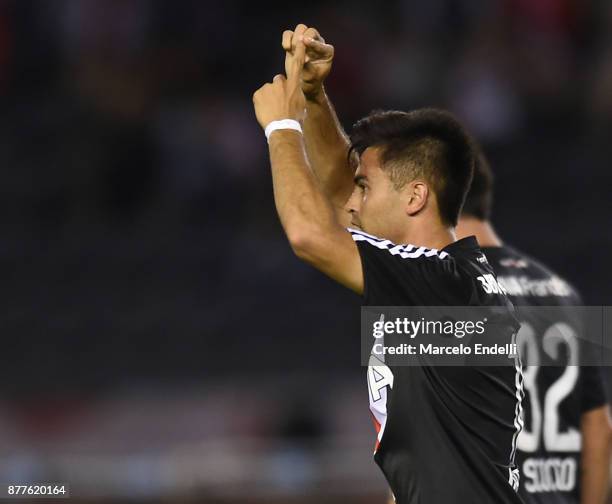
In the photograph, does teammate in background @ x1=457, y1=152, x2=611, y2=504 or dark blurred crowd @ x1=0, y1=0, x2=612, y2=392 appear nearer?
teammate in background @ x1=457, y1=152, x2=611, y2=504

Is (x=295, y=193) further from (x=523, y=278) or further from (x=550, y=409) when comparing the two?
(x=550, y=409)

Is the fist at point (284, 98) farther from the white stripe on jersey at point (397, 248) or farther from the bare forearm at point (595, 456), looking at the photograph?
the bare forearm at point (595, 456)

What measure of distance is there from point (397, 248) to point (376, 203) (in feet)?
0.82

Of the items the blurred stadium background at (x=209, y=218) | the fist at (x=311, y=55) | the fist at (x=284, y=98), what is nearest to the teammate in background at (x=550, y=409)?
the fist at (x=311, y=55)

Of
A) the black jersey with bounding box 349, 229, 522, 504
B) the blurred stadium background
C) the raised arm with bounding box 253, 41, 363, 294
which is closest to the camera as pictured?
the raised arm with bounding box 253, 41, 363, 294

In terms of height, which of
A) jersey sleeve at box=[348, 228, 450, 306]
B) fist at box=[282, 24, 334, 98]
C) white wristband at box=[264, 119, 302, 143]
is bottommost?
jersey sleeve at box=[348, 228, 450, 306]

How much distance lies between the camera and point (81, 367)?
8445 mm

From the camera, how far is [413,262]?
11.2 feet

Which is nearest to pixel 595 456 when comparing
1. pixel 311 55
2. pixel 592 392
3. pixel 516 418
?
pixel 592 392

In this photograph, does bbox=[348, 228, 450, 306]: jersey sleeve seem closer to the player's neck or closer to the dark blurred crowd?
the player's neck

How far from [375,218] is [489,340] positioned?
0.48m

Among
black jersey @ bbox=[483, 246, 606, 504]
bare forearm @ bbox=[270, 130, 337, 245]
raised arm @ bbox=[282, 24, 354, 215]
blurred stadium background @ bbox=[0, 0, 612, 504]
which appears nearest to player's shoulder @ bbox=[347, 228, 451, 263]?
bare forearm @ bbox=[270, 130, 337, 245]

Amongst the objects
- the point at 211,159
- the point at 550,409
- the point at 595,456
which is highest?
the point at 211,159

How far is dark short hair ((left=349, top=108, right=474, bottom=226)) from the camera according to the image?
3.65 metres
